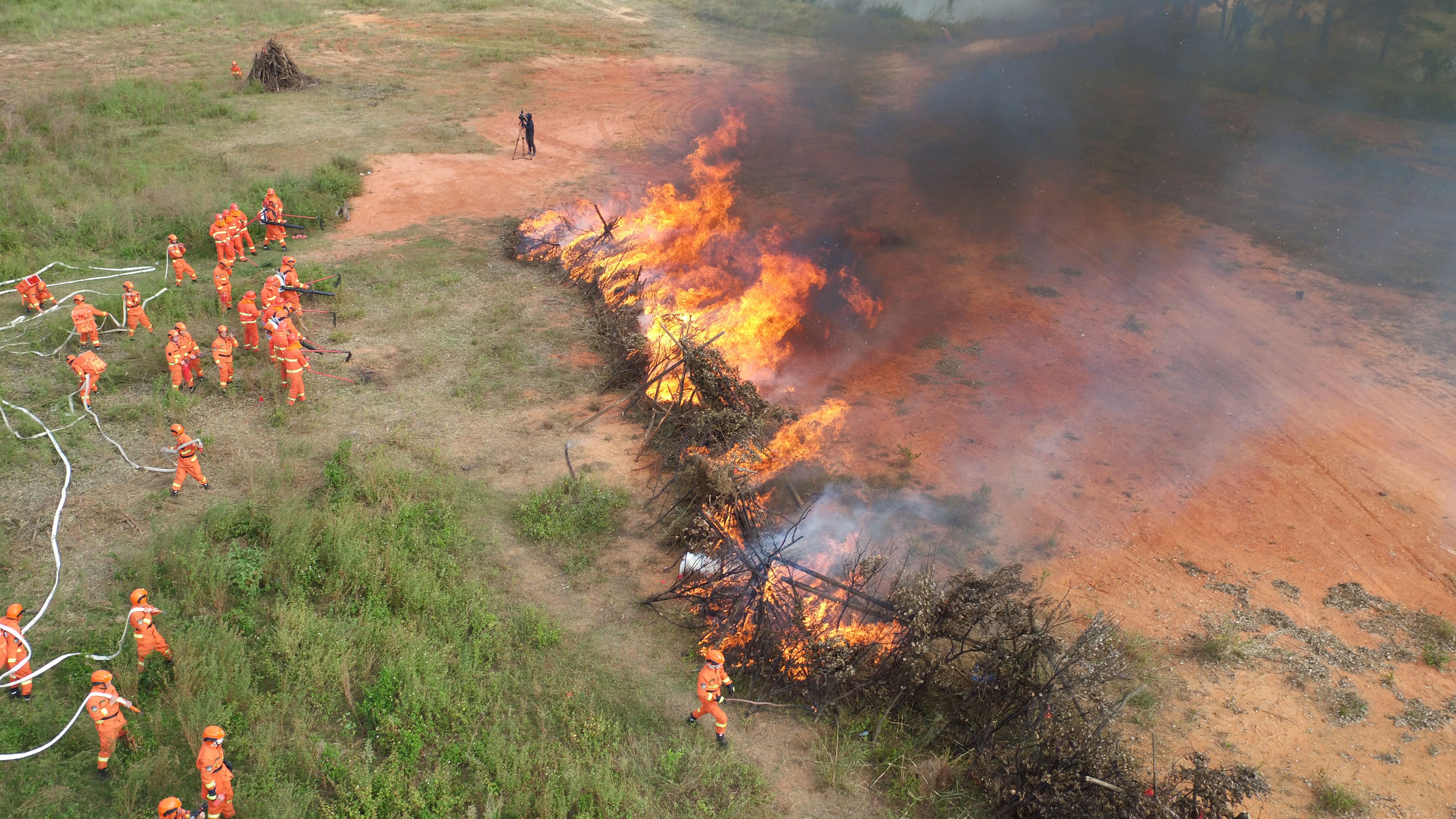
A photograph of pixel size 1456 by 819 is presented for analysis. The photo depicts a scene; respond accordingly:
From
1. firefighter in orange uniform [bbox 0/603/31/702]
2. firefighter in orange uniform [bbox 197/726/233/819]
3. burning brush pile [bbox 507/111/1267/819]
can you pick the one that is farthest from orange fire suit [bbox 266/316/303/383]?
firefighter in orange uniform [bbox 197/726/233/819]

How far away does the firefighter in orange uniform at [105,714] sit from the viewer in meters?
7.62

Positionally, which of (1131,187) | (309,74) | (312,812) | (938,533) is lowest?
(312,812)

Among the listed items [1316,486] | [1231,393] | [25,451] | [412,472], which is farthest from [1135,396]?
[25,451]

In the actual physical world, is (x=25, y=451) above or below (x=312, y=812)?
above

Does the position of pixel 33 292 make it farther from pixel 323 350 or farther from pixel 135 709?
pixel 135 709

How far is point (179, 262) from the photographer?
55.0ft

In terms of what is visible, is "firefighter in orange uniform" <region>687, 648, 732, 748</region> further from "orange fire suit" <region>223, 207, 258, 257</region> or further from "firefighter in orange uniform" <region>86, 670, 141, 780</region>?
"orange fire suit" <region>223, 207, 258, 257</region>

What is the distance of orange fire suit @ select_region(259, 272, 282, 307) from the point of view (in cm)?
1430

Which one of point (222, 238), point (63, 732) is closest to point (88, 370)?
point (222, 238)

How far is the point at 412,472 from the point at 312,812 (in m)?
5.41

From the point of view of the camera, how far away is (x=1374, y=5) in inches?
1140

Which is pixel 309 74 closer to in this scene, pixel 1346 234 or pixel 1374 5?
pixel 1346 234

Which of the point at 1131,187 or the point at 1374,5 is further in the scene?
the point at 1374,5

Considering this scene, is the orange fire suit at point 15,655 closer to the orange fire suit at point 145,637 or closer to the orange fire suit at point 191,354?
the orange fire suit at point 145,637
